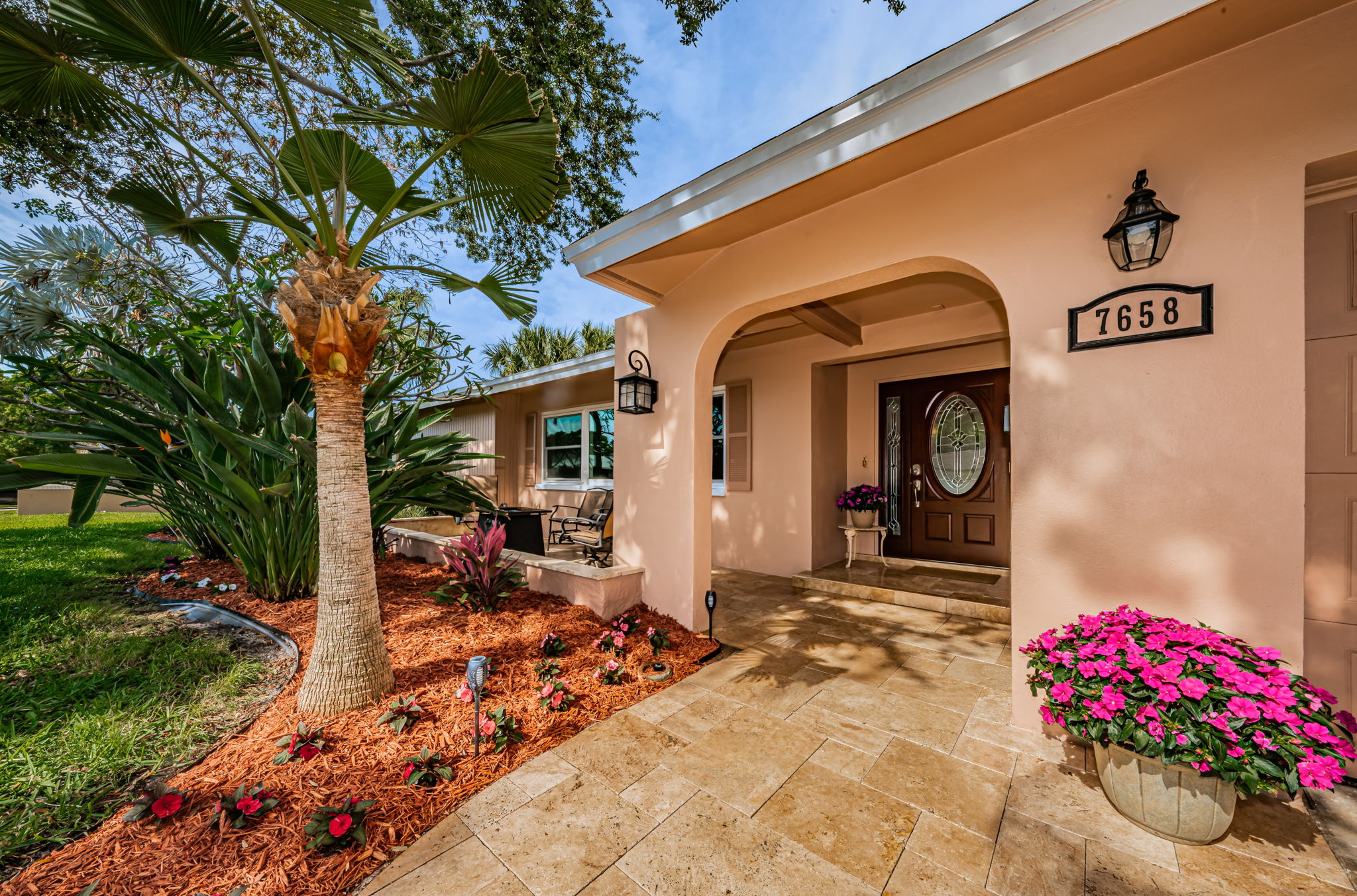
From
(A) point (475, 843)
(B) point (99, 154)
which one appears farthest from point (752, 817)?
(B) point (99, 154)

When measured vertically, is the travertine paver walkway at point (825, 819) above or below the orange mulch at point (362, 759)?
below

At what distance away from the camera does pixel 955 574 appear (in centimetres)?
486

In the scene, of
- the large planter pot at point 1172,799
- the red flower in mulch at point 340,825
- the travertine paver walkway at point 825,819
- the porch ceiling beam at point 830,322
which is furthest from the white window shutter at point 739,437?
the red flower in mulch at point 340,825

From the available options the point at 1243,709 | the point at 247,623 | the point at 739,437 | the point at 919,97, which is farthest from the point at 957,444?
the point at 247,623

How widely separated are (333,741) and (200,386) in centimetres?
287

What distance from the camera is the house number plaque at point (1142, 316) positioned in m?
1.84

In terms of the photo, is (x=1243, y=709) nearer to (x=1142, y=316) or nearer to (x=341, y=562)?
(x=1142, y=316)

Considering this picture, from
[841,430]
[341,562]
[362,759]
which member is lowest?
[362,759]

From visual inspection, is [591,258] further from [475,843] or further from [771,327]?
[475,843]

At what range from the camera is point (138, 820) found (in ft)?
4.81

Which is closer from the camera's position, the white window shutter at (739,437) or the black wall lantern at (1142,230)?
the black wall lantern at (1142,230)

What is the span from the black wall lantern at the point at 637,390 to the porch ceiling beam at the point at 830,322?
4.31ft

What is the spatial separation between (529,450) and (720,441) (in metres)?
4.58

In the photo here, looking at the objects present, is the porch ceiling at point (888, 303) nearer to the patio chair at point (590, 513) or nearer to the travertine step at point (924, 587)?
the travertine step at point (924, 587)
